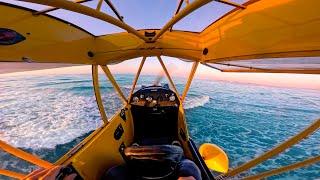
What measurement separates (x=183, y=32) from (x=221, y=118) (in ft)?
51.7

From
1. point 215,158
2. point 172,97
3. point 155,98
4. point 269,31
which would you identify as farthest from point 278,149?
point 215,158

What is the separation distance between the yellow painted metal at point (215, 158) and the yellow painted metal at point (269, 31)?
12.1 feet

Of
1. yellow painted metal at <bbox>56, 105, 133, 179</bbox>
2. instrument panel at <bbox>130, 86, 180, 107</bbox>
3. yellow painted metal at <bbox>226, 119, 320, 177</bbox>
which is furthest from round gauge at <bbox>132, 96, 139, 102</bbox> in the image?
yellow painted metal at <bbox>226, 119, 320, 177</bbox>

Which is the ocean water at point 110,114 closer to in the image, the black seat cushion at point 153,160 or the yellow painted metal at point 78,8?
the black seat cushion at point 153,160

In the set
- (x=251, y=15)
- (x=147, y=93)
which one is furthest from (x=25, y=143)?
(x=251, y=15)

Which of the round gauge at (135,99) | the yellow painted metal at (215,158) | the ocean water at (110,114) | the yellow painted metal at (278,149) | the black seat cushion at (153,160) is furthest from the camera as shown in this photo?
the ocean water at (110,114)

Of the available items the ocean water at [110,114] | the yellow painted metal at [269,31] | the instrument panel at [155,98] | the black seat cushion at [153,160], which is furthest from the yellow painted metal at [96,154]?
the ocean water at [110,114]

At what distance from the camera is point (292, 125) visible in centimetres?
1858

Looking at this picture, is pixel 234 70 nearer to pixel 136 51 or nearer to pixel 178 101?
pixel 178 101

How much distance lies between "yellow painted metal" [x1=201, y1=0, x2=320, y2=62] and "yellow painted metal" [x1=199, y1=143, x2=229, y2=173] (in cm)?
370

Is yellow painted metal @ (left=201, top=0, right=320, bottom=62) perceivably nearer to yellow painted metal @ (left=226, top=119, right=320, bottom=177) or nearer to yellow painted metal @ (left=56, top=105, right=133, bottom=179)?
yellow painted metal @ (left=226, top=119, right=320, bottom=177)

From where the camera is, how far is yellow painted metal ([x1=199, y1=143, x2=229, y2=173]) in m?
6.04

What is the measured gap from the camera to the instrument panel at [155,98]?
15.1 feet

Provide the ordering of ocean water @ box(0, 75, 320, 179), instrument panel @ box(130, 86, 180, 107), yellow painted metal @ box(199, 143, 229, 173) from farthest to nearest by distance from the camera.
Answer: ocean water @ box(0, 75, 320, 179) → yellow painted metal @ box(199, 143, 229, 173) → instrument panel @ box(130, 86, 180, 107)
